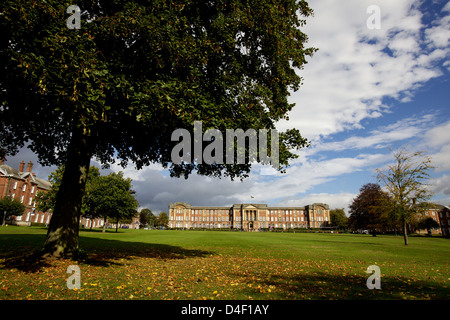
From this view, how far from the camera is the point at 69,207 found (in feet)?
42.4

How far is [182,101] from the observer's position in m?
10.1

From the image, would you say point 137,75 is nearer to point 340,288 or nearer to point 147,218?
point 340,288

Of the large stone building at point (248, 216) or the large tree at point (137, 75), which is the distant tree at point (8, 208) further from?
the large stone building at point (248, 216)

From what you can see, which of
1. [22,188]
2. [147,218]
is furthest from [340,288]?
[147,218]

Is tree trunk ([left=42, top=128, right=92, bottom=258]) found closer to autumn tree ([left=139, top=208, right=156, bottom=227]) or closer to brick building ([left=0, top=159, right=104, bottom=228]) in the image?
brick building ([left=0, top=159, right=104, bottom=228])

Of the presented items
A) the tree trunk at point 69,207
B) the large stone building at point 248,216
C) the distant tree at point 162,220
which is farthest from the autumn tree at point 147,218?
the tree trunk at point 69,207

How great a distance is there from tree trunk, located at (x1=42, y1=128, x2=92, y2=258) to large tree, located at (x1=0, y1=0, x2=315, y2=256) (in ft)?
0.17

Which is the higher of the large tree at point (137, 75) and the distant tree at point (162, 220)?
the large tree at point (137, 75)

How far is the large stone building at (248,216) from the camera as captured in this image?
557 feet

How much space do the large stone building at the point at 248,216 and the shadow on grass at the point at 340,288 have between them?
160 m

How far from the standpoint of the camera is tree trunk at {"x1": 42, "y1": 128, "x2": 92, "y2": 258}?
1255 cm

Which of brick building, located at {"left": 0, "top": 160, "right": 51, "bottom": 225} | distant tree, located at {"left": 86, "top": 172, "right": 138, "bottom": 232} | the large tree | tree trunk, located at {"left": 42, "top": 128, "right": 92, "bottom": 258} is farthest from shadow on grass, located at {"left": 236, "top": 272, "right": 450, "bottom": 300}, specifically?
brick building, located at {"left": 0, "top": 160, "right": 51, "bottom": 225}
